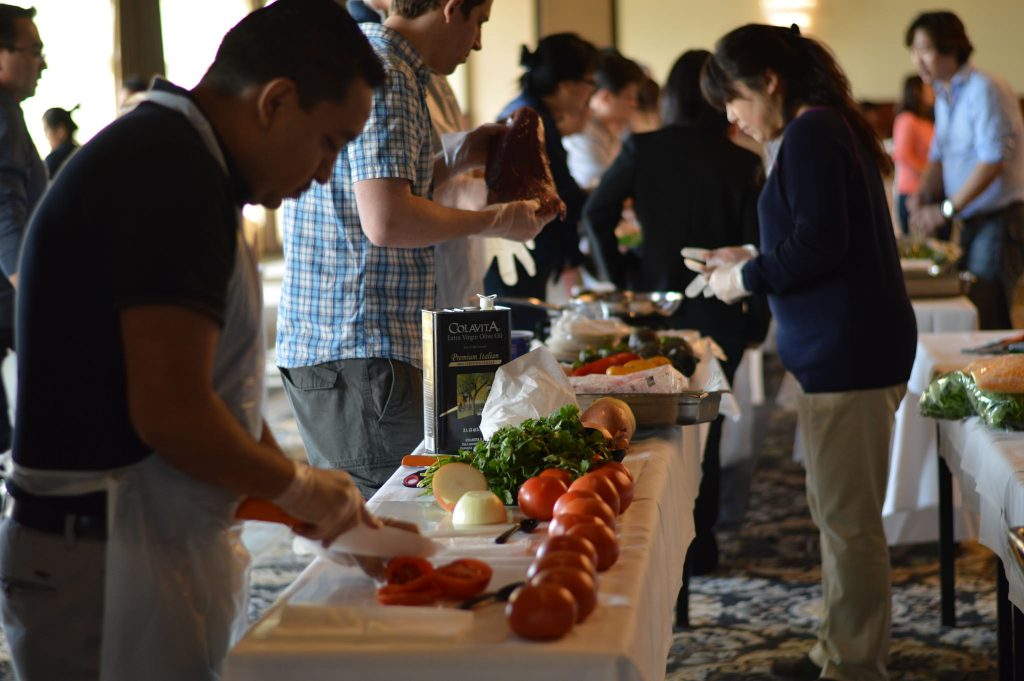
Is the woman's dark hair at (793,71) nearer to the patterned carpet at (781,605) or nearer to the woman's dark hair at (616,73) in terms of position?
the patterned carpet at (781,605)

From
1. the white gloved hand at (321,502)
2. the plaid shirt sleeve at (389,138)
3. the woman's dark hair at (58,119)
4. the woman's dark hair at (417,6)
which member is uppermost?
the woman's dark hair at (417,6)

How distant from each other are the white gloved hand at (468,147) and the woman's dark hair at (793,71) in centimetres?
53

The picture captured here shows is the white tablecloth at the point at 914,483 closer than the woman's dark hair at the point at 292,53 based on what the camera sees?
No

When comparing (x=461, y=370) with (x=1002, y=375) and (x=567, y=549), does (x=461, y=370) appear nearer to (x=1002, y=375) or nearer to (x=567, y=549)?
(x=567, y=549)

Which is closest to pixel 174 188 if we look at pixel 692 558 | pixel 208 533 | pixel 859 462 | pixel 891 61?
pixel 208 533

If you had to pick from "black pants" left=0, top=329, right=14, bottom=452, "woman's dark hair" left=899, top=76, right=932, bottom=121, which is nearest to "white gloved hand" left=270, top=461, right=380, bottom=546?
"black pants" left=0, top=329, right=14, bottom=452

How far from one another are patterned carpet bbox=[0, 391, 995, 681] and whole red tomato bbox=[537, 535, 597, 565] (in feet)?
5.48

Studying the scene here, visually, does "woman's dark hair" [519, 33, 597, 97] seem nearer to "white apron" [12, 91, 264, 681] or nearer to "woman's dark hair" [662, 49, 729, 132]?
"woman's dark hair" [662, 49, 729, 132]

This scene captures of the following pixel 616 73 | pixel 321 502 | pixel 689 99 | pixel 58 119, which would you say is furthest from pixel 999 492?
pixel 616 73

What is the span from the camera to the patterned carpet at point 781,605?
2.93 metres

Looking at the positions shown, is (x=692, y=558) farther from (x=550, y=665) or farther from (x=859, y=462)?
(x=550, y=665)

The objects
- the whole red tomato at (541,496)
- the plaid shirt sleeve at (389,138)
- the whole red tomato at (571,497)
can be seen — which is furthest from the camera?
the plaid shirt sleeve at (389,138)

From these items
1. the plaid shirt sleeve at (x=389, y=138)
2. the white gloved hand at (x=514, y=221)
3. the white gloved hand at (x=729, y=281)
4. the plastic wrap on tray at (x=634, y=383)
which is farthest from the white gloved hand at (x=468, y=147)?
the white gloved hand at (x=729, y=281)

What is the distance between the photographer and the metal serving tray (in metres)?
2.09
